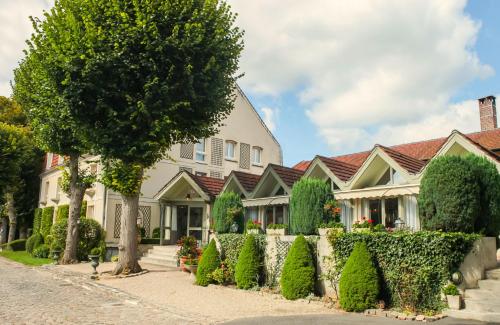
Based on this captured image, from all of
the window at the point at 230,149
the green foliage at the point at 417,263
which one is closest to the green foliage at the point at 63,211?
the window at the point at 230,149

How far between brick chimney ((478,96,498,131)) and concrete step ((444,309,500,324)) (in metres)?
24.5

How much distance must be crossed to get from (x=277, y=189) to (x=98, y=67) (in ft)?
40.3

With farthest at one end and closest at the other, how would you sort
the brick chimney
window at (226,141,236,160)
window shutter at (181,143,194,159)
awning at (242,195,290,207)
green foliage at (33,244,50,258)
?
window at (226,141,236,160) → window shutter at (181,143,194,159) → the brick chimney → green foliage at (33,244,50,258) → awning at (242,195,290,207)

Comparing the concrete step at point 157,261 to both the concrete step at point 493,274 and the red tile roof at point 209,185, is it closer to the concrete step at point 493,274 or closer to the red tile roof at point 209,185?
the red tile roof at point 209,185

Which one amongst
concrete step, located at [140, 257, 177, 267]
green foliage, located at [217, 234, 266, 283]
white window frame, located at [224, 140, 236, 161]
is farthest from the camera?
white window frame, located at [224, 140, 236, 161]

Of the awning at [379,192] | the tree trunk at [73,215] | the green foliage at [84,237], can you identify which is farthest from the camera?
the green foliage at [84,237]

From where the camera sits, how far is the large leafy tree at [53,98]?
16.9 metres

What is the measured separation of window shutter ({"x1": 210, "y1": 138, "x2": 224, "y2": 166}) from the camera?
116ft

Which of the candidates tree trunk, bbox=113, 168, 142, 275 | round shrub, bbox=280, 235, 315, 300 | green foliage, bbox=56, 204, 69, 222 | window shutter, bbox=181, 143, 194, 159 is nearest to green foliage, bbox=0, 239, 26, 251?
green foliage, bbox=56, 204, 69, 222

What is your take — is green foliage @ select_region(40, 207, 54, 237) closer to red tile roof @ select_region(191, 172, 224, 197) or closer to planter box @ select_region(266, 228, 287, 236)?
red tile roof @ select_region(191, 172, 224, 197)

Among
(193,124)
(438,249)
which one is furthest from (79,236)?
(438,249)

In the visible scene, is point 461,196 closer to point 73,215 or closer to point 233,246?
point 233,246

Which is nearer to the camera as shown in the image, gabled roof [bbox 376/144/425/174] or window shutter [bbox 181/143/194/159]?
gabled roof [bbox 376/144/425/174]

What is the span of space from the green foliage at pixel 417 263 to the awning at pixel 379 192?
20.5 feet
